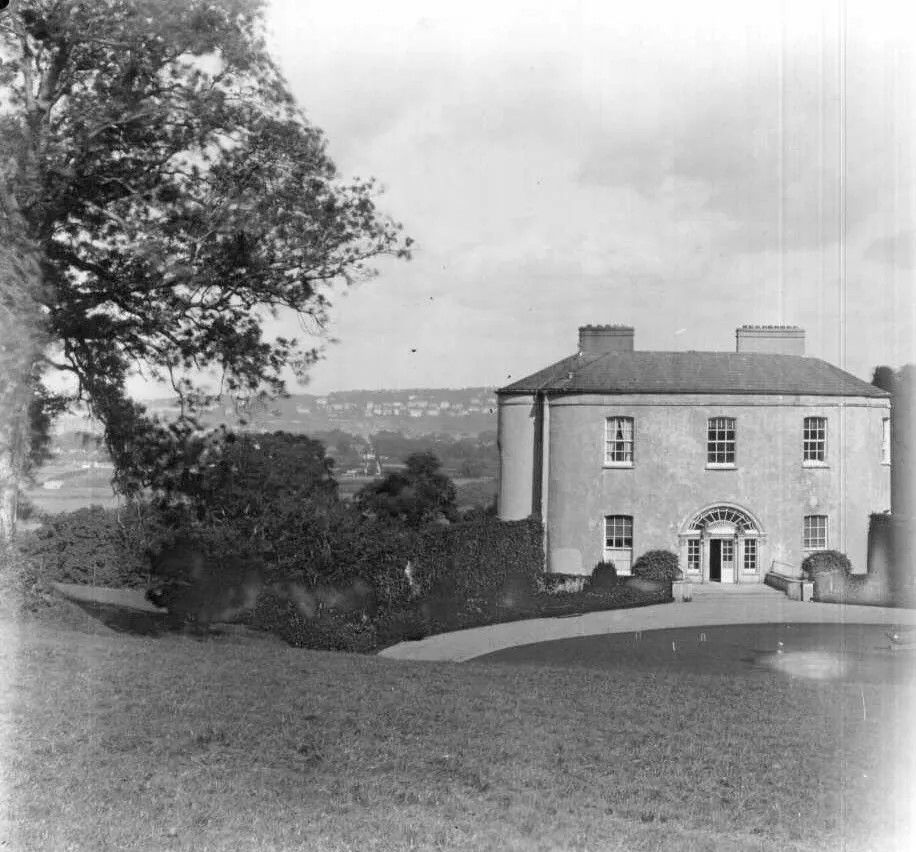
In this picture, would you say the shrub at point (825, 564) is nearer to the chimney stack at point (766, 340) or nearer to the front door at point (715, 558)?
the front door at point (715, 558)

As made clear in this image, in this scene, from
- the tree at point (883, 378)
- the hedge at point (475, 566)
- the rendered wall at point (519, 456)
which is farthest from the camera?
the tree at point (883, 378)

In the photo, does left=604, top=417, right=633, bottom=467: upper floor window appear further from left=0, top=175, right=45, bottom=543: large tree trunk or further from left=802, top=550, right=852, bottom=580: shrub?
left=0, top=175, right=45, bottom=543: large tree trunk

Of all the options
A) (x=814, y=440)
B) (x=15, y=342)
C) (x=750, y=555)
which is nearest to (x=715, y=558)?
(x=750, y=555)

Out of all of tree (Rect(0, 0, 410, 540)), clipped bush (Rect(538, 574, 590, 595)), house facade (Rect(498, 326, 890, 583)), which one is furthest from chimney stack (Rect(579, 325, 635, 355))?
tree (Rect(0, 0, 410, 540))

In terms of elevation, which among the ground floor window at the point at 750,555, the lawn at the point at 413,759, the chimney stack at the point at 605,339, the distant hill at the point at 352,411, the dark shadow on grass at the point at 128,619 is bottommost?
the lawn at the point at 413,759

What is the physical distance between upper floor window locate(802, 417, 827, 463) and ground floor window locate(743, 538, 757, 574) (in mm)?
2150

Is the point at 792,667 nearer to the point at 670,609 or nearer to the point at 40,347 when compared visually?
the point at 670,609

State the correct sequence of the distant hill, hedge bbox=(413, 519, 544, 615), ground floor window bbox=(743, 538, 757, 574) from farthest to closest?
ground floor window bbox=(743, 538, 757, 574) < hedge bbox=(413, 519, 544, 615) < the distant hill

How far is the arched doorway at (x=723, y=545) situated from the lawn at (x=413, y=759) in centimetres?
1031

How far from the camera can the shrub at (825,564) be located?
20141mm

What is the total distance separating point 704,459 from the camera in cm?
2022

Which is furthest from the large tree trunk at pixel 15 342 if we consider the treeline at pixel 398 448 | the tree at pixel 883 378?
the tree at pixel 883 378

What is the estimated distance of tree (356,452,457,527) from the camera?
46.5 feet

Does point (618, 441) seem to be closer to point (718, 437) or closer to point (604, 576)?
point (718, 437)
